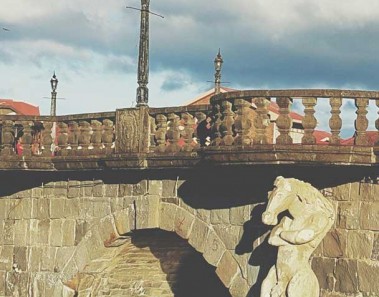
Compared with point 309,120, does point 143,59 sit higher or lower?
higher

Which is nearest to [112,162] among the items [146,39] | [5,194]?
[146,39]

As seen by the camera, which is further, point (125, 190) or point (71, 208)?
point (71, 208)

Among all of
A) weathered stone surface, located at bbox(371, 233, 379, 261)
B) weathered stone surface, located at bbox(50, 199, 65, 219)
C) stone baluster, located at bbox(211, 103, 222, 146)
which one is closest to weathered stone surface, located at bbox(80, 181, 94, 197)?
weathered stone surface, located at bbox(50, 199, 65, 219)

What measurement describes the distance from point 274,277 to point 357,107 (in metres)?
1.95

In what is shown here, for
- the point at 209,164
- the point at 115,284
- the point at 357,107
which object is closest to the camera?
the point at 357,107

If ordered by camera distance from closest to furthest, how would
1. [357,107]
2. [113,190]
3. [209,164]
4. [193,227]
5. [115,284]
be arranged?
[357,107]
[209,164]
[193,227]
[113,190]
[115,284]

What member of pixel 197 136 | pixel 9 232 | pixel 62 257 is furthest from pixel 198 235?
pixel 9 232

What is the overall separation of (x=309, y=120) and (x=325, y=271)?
1.64 m

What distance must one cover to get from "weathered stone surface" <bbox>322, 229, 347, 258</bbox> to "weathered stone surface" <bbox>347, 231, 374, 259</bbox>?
6cm

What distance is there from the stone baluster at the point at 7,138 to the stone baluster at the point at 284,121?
4.70m

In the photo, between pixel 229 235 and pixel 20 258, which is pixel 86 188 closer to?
pixel 20 258

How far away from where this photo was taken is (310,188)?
11.4 metres

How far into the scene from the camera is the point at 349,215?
37.8 ft

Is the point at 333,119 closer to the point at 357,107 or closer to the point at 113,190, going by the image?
the point at 357,107
